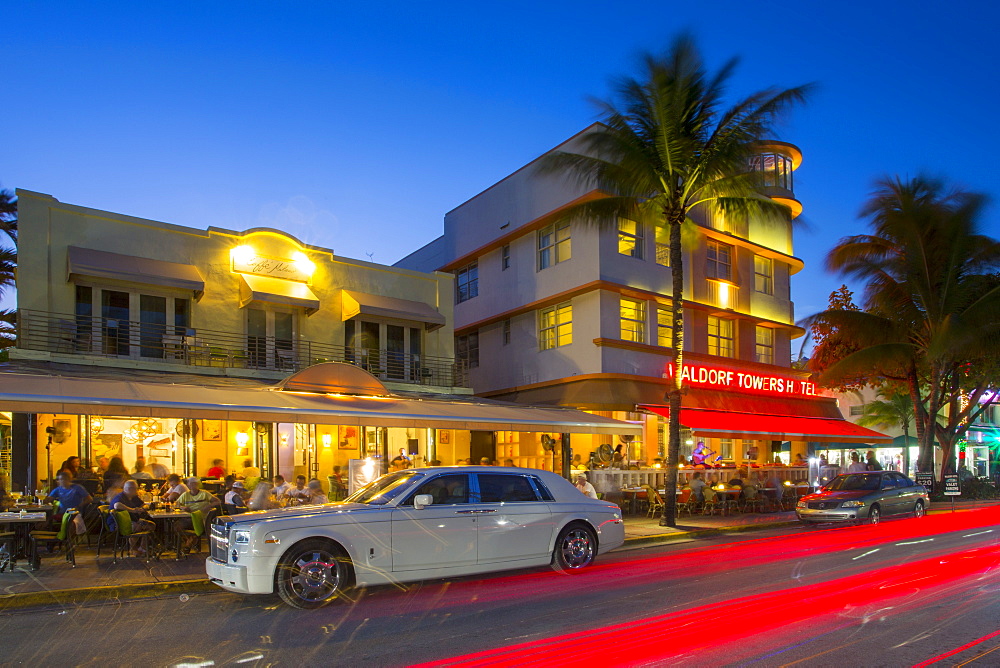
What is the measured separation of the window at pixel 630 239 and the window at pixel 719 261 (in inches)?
148

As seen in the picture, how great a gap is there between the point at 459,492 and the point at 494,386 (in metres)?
19.1

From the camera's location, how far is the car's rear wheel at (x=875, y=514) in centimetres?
1883

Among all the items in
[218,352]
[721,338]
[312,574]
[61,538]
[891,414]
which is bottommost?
[61,538]

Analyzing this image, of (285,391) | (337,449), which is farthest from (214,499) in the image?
(337,449)

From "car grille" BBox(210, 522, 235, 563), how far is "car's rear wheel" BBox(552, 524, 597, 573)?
14.3 feet

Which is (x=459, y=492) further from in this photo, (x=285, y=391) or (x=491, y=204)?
(x=491, y=204)

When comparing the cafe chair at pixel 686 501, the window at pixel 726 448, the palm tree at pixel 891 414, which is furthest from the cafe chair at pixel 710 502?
the palm tree at pixel 891 414

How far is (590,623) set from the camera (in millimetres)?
7734

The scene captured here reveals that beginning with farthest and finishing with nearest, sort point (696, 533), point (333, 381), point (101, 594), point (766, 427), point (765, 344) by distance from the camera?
point (765, 344) → point (766, 427) → point (333, 381) → point (696, 533) → point (101, 594)

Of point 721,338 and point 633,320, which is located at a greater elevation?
point 633,320

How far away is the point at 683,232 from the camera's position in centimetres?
2394

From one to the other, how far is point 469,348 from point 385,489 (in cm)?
2131

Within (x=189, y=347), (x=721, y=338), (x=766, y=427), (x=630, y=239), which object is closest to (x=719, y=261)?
(x=721, y=338)

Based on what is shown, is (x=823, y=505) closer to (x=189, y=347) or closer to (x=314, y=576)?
(x=314, y=576)
